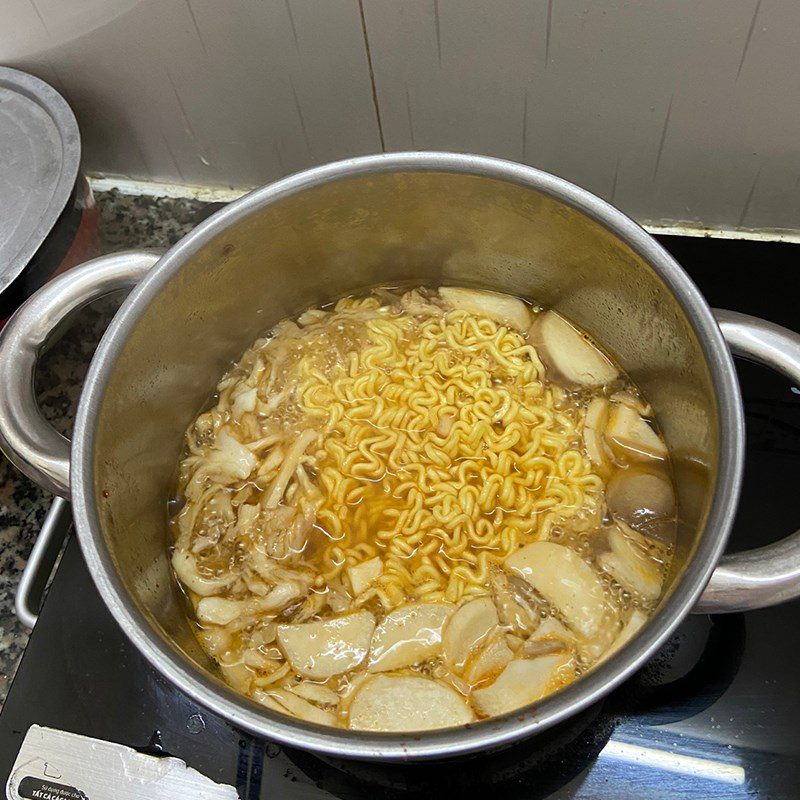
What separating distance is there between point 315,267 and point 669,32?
3.43 feet

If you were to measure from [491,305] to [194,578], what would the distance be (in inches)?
42.2

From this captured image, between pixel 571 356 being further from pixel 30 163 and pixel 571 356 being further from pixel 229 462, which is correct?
pixel 30 163

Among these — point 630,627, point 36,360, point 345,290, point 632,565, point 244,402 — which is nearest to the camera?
point 36,360

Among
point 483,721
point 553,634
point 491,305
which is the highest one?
point 483,721

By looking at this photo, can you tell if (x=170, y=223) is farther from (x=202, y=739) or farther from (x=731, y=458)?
(x=731, y=458)

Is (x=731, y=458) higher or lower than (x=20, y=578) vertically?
higher

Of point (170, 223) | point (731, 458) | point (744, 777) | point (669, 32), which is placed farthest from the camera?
point (170, 223)

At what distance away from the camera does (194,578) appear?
195 centimetres

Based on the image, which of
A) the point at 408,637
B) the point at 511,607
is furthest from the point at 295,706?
the point at 511,607

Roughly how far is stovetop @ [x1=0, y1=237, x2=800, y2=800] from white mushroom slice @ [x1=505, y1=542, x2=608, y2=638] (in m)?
0.18

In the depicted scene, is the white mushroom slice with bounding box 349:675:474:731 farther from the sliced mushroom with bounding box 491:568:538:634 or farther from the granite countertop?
the granite countertop

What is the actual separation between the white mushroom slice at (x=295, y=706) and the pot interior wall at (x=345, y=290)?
0.19 m

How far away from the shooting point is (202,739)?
5.91ft

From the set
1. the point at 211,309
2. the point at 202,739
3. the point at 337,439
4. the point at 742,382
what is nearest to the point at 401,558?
the point at 337,439
